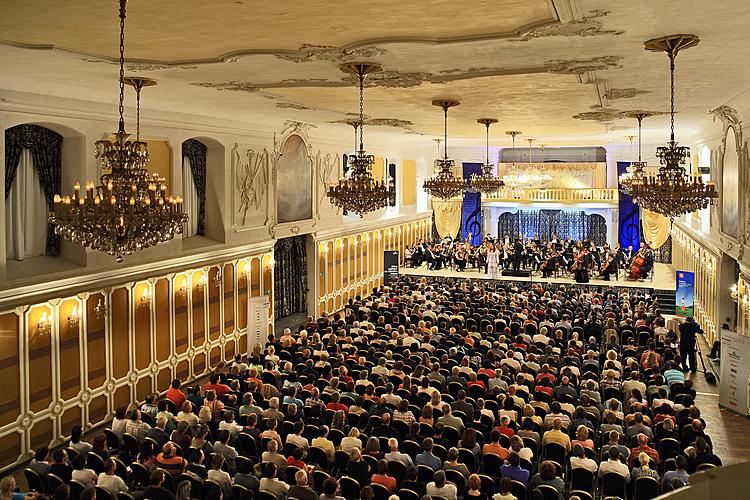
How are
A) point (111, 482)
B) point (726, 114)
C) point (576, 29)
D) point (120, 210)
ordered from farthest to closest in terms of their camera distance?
point (726, 114)
point (111, 482)
point (576, 29)
point (120, 210)

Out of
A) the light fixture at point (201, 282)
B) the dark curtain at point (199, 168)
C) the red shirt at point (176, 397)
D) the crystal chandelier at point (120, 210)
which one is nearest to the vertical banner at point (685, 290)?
the light fixture at point (201, 282)

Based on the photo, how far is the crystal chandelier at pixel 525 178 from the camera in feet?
109

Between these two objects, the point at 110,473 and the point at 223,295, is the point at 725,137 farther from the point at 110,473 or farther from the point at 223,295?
the point at 110,473

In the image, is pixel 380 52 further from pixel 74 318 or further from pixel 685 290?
pixel 685 290

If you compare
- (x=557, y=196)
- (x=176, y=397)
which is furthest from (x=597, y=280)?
(x=176, y=397)

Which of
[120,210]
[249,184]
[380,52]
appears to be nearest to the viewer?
[120,210]

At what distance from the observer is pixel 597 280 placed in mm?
27984

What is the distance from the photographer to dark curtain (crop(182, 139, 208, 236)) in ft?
59.1

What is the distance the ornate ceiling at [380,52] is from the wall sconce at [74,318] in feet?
13.7

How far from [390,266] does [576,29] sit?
68.3 ft

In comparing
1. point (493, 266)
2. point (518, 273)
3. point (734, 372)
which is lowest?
point (734, 372)

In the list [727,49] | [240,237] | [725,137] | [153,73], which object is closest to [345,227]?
[240,237]

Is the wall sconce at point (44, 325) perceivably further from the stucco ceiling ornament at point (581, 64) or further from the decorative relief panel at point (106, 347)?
the stucco ceiling ornament at point (581, 64)

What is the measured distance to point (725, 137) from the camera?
696 inches
